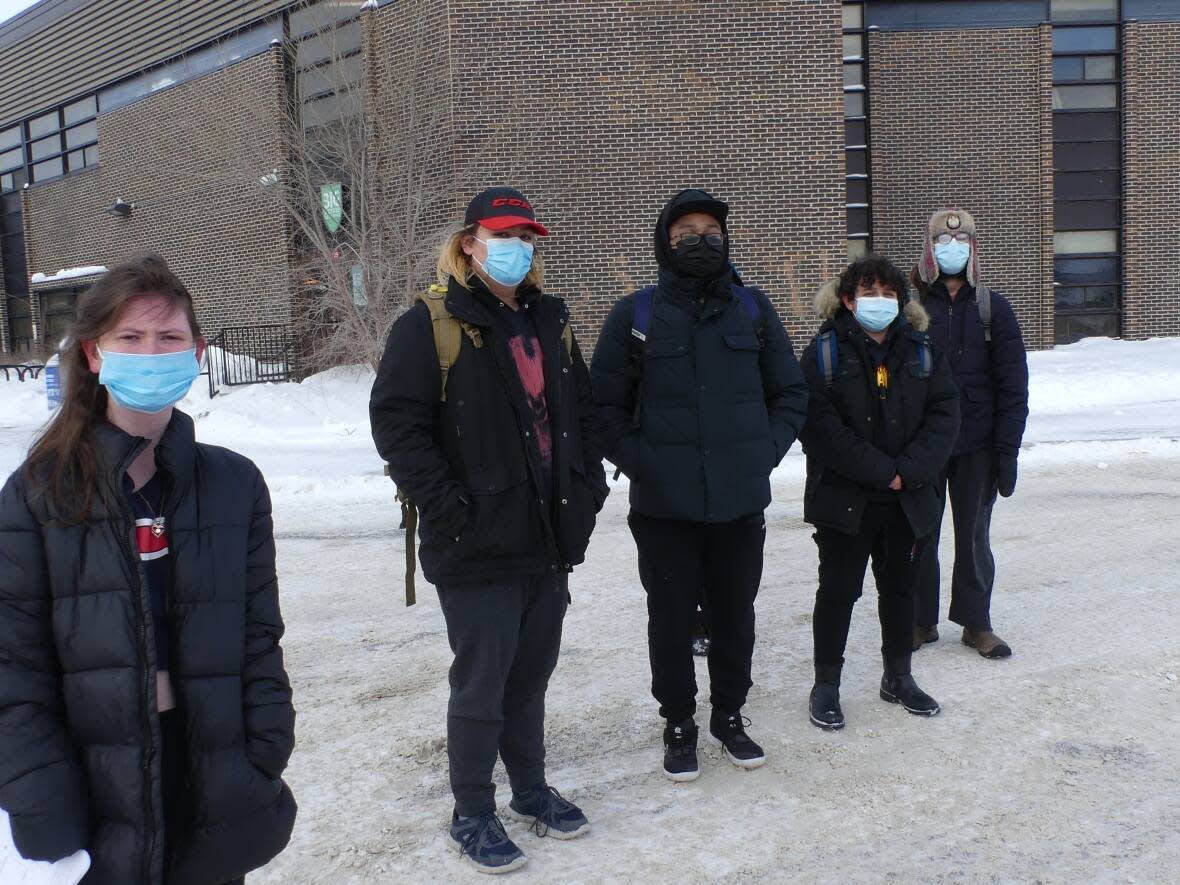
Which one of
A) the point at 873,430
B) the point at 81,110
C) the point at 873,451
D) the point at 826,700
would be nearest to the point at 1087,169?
the point at 873,430

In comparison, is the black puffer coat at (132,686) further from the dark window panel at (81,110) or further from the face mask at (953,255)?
the dark window panel at (81,110)

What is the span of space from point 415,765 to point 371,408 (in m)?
1.65

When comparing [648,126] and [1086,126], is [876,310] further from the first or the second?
[1086,126]

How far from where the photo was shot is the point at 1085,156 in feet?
77.7

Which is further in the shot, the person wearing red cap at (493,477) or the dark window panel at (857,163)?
the dark window panel at (857,163)

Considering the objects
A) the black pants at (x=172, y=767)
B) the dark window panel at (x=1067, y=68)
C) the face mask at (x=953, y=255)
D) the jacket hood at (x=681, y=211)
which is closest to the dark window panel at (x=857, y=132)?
the dark window panel at (x=1067, y=68)

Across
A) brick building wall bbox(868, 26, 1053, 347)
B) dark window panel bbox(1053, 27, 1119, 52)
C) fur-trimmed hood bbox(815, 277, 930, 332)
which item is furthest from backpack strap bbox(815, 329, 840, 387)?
dark window panel bbox(1053, 27, 1119, 52)

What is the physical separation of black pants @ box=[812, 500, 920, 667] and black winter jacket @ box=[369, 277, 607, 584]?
1563 millimetres

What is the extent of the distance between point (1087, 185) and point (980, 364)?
21.7 meters

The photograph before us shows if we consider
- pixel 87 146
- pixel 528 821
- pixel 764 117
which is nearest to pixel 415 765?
pixel 528 821

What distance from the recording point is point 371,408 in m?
3.25

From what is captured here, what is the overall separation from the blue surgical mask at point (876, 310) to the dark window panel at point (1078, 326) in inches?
860

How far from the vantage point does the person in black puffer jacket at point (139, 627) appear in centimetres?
197

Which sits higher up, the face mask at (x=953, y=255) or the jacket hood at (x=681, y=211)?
the jacket hood at (x=681, y=211)
